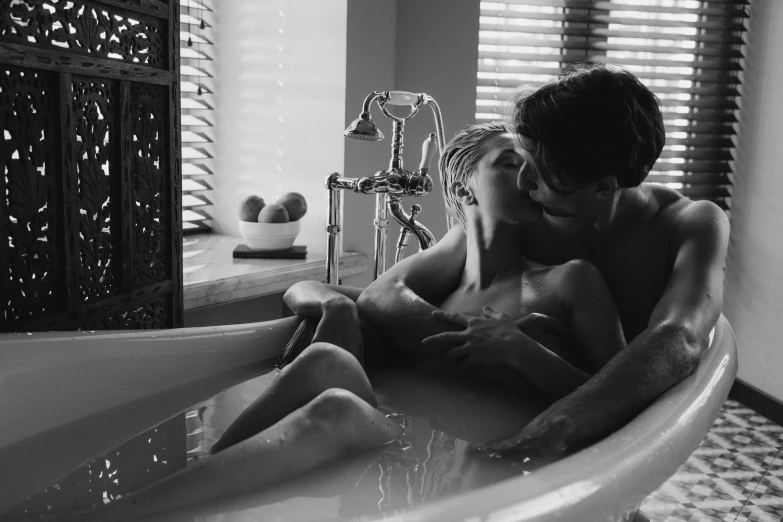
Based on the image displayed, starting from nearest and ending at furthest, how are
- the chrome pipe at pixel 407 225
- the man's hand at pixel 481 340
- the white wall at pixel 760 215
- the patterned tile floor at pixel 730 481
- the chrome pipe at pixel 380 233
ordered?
the man's hand at pixel 481 340 → the chrome pipe at pixel 407 225 → the chrome pipe at pixel 380 233 → the patterned tile floor at pixel 730 481 → the white wall at pixel 760 215

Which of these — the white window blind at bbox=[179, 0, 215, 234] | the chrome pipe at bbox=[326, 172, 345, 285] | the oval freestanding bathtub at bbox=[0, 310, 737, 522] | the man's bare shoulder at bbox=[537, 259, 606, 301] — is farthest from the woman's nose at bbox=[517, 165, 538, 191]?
the white window blind at bbox=[179, 0, 215, 234]

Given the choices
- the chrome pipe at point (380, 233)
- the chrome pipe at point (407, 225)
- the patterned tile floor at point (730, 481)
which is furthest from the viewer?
the patterned tile floor at point (730, 481)

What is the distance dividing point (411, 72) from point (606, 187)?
4.81 ft

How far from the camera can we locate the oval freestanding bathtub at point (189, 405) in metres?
0.81

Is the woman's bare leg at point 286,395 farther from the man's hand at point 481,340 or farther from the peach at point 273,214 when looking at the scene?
the peach at point 273,214

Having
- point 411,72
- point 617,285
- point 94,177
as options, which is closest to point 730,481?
point 617,285

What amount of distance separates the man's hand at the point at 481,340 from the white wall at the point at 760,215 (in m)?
2.00

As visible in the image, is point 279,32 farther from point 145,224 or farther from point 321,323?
point 321,323

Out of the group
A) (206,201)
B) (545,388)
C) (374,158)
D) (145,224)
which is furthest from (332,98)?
(545,388)

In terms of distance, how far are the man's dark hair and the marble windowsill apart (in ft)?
4.05

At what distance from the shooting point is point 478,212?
144 centimetres

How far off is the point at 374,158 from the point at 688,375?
1550 millimetres

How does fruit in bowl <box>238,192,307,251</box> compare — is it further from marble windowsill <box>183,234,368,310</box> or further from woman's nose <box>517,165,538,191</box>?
woman's nose <box>517,165,538,191</box>

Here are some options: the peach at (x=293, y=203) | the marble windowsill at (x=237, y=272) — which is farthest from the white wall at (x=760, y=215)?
the peach at (x=293, y=203)
